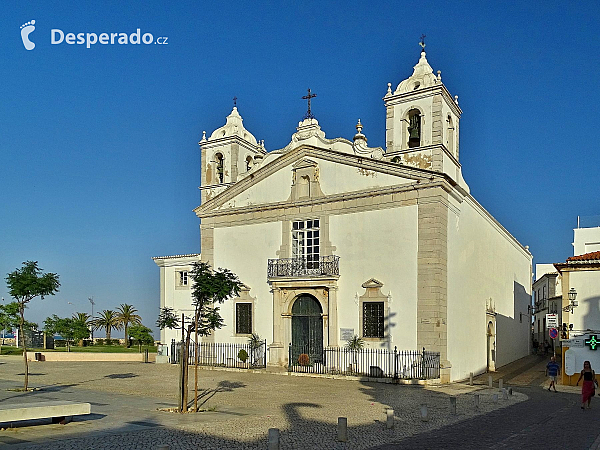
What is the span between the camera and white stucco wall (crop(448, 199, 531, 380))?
2517 centimetres

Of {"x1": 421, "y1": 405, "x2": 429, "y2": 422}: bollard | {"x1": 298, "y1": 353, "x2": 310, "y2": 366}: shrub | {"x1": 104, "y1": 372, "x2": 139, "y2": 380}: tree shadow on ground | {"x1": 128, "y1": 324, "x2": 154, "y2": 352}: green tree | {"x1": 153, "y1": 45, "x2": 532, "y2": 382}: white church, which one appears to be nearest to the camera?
{"x1": 421, "y1": 405, "x2": 429, "y2": 422}: bollard

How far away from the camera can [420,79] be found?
26312mm

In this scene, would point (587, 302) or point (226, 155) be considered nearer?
point (587, 302)

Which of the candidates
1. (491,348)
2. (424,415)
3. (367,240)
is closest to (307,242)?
(367,240)

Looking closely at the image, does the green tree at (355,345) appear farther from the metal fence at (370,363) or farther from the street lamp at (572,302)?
the street lamp at (572,302)

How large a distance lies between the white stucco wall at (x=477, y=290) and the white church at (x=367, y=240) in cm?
8

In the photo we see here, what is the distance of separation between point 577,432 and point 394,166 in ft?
45.9

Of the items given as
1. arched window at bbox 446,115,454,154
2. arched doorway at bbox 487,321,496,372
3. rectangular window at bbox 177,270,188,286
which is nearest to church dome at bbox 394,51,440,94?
arched window at bbox 446,115,454,154

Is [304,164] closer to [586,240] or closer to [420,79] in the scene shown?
[420,79]

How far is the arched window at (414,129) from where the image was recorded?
26375 mm

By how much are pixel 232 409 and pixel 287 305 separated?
1208 cm

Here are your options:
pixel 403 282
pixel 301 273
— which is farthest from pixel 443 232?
pixel 301 273

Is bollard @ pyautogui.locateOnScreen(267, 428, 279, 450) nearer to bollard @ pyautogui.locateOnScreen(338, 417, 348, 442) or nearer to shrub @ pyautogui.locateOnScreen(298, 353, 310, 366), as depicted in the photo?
bollard @ pyautogui.locateOnScreen(338, 417, 348, 442)

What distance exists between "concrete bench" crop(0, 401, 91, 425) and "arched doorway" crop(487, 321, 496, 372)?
22.1 meters
